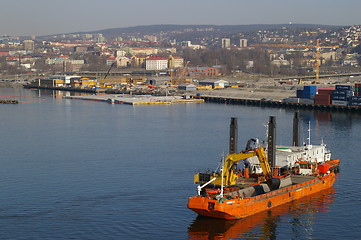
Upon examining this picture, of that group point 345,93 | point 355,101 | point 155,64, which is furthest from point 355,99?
point 155,64

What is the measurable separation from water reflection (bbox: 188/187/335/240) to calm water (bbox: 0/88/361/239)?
0.02 metres

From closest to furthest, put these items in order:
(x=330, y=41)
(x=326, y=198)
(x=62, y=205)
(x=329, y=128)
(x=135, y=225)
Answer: (x=135, y=225) → (x=62, y=205) → (x=326, y=198) → (x=329, y=128) → (x=330, y=41)

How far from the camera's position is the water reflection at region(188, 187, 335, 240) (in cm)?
1323

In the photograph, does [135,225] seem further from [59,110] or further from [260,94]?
[260,94]

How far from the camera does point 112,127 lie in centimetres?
2811

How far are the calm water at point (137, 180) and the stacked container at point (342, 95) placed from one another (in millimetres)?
4861

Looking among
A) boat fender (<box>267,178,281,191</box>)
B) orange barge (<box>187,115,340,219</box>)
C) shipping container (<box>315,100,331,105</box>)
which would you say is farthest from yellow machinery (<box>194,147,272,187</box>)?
shipping container (<box>315,100,331,105</box>)

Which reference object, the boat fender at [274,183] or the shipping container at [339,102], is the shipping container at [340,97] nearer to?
the shipping container at [339,102]

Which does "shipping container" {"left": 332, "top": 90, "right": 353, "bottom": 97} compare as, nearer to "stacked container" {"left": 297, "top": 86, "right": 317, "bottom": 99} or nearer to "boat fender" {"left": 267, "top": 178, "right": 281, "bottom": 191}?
"stacked container" {"left": 297, "top": 86, "right": 317, "bottom": 99}

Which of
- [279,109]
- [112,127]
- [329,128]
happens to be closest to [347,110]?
[279,109]

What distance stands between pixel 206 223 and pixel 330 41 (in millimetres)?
105764

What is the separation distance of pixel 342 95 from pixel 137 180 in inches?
842

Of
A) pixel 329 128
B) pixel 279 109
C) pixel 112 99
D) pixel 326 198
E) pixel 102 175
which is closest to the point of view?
pixel 326 198

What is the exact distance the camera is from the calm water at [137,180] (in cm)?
1347
